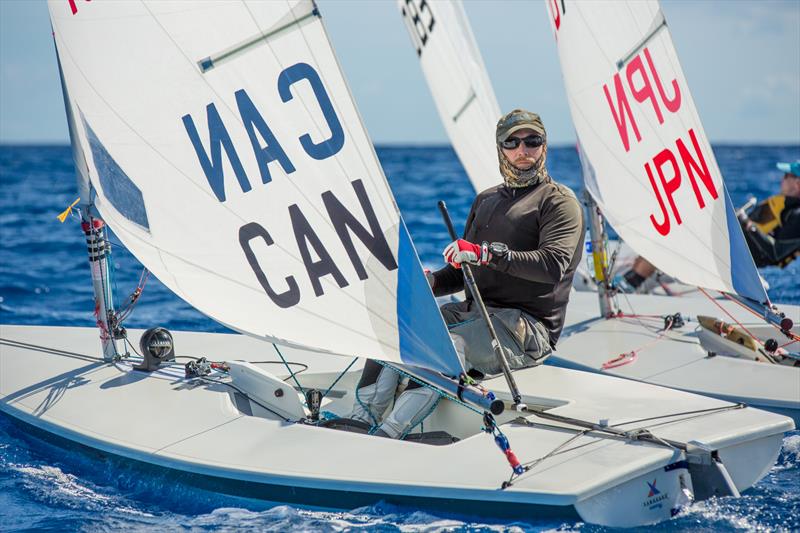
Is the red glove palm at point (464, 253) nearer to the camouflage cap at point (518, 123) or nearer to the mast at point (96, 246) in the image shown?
the camouflage cap at point (518, 123)

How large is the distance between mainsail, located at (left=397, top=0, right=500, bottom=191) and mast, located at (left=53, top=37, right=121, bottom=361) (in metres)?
3.00

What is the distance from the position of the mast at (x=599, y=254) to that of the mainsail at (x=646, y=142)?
0.20 m

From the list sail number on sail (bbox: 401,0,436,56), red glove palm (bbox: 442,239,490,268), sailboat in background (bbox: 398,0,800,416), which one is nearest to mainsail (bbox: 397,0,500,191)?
sail number on sail (bbox: 401,0,436,56)

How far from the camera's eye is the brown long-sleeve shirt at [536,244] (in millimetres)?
3336

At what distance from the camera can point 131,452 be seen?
3.29m

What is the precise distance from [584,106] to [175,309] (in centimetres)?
399

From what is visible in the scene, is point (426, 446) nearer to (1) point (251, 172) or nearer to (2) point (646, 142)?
(1) point (251, 172)

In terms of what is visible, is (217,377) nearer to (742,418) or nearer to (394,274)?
(394,274)

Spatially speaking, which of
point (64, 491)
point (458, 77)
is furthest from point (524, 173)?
point (458, 77)

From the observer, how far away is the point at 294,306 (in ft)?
10.7

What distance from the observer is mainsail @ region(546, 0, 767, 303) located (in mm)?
4746

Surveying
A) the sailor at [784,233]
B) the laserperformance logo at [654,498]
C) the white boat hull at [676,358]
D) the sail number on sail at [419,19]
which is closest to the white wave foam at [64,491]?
the laserperformance logo at [654,498]

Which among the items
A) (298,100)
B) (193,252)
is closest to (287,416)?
(193,252)

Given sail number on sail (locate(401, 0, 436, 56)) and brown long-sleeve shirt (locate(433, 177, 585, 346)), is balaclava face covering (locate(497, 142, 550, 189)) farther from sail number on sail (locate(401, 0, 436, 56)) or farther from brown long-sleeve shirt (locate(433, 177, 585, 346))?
sail number on sail (locate(401, 0, 436, 56))
